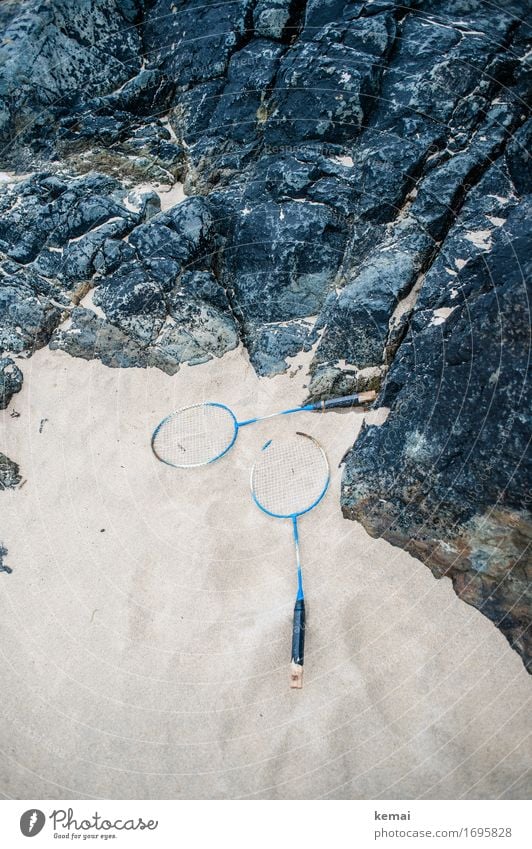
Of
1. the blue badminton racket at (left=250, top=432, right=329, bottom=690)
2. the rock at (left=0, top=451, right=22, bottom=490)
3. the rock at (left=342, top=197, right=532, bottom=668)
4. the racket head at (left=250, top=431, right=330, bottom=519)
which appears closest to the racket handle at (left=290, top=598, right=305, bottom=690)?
the blue badminton racket at (left=250, top=432, right=329, bottom=690)

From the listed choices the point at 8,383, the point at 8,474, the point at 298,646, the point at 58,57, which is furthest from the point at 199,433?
the point at 58,57

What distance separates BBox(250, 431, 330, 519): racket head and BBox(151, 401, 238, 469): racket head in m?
0.50

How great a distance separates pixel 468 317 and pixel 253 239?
291cm

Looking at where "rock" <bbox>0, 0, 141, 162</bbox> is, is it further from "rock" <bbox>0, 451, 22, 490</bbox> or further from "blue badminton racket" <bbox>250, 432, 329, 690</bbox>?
"blue badminton racket" <bbox>250, 432, 329, 690</bbox>

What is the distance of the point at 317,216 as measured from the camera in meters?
7.73

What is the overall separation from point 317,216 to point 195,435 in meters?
3.00

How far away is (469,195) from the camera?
7121 millimetres

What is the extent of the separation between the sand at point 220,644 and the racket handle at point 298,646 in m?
0.10

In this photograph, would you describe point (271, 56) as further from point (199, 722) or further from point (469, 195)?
point (199, 722)

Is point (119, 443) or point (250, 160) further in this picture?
point (250, 160)

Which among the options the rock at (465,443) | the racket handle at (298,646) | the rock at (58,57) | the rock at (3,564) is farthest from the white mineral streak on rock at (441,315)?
the rock at (58,57)

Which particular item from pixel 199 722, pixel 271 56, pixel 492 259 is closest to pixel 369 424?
pixel 492 259

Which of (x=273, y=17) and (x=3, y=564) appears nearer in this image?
(x=3, y=564)

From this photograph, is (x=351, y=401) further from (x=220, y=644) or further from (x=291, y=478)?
(x=220, y=644)
